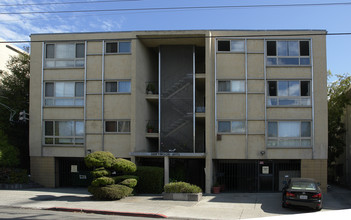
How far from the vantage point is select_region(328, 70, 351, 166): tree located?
27609 millimetres

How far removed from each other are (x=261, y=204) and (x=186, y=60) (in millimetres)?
11524

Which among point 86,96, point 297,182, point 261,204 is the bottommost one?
point 261,204

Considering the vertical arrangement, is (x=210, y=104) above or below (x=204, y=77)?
below

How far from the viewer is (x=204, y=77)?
23984 millimetres

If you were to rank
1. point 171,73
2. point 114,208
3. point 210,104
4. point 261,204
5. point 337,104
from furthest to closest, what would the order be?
point 337,104
point 171,73
point 210,104
point 261,204
point 114,208

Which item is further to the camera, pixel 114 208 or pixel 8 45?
pixel 8 45

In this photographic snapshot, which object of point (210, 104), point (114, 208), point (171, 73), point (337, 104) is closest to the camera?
point (114, 208)

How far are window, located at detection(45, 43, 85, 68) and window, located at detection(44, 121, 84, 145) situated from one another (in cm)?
397

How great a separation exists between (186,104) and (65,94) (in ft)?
27.3

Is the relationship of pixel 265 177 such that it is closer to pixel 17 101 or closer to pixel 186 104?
pixel 186 104

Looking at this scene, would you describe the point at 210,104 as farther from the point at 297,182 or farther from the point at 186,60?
the point at 297,182

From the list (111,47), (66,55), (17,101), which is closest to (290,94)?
(111,47)

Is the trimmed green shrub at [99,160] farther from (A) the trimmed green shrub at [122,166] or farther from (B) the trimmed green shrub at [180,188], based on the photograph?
(B) the trimmed green shrub at [180,188]

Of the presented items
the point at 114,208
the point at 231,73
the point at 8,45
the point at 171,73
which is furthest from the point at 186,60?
the point at 8,45
